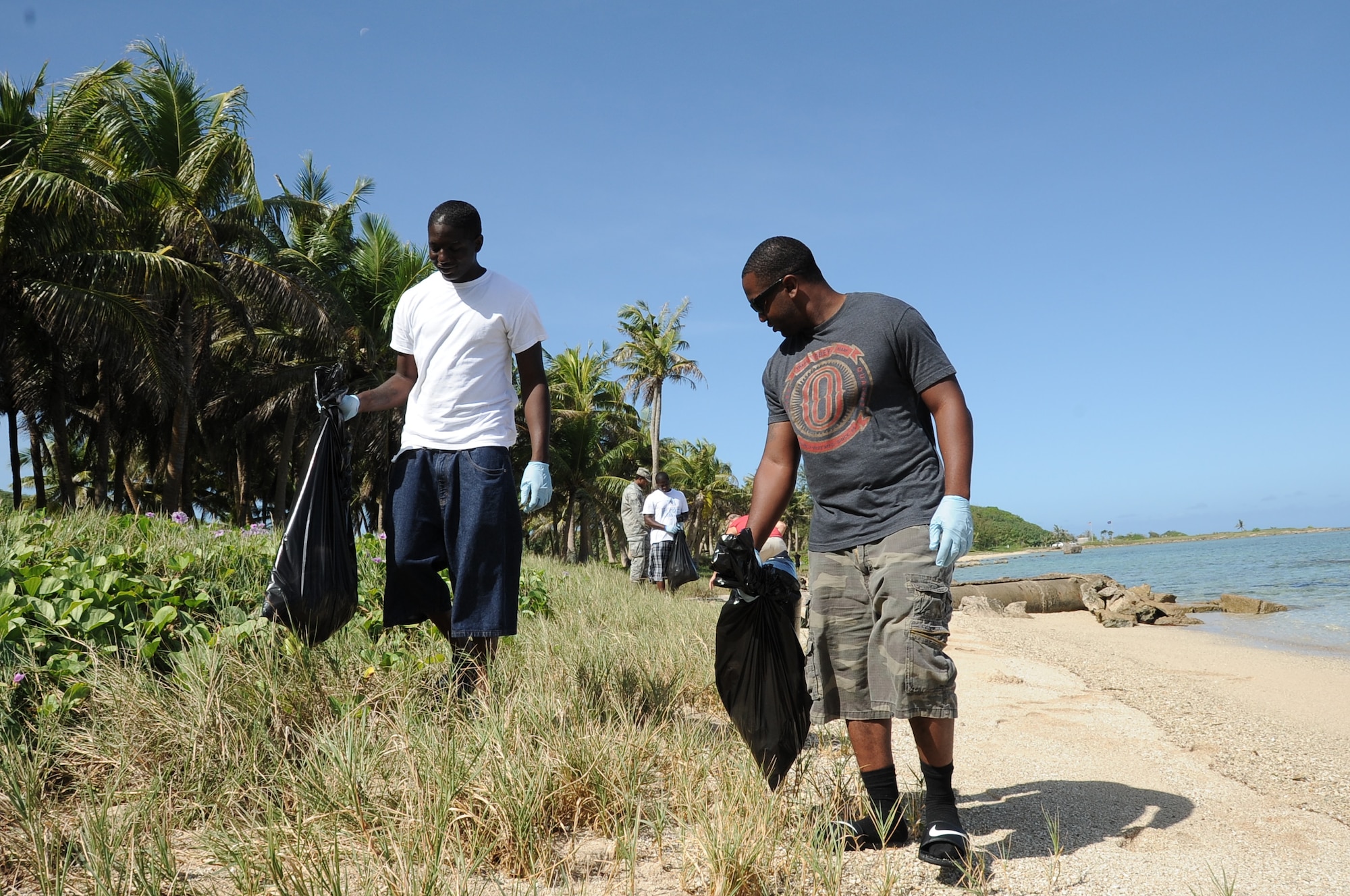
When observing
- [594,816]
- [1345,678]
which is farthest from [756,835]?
[1345,678]

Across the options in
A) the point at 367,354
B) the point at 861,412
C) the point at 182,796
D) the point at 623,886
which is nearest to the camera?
the point at 623,886

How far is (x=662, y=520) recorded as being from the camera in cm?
1067

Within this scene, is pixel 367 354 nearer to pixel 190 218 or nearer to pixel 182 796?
pixel 190 218

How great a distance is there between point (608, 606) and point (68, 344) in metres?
16.1

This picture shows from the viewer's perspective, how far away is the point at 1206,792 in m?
3.30

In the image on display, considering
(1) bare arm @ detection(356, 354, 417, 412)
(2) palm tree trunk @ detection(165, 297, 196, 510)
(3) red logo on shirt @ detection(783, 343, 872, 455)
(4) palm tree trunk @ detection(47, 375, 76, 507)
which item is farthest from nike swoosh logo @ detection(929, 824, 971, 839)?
(4) palm tree trunk @ detection(47, 375, 76, 507)

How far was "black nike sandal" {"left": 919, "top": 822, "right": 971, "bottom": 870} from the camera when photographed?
2311 millimetres

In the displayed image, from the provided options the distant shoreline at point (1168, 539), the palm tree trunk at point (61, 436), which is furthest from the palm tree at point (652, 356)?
the distant shoreline at point (1168, 539)

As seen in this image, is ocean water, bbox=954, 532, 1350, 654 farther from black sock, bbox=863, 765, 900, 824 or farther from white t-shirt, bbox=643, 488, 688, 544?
black sock, bbox=863, 765, 900, 824

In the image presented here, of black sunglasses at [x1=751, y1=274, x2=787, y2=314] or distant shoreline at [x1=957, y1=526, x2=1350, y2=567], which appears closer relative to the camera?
black sunglasses at [x1=751, y1=274, x2=787, y2=314]

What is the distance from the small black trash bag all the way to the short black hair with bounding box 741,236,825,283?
1.65 metres

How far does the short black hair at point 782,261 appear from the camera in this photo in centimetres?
284

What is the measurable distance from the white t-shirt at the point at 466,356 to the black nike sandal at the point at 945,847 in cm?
192

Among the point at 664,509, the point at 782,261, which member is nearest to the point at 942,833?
the point at 782,261
